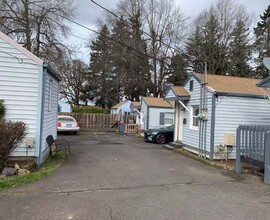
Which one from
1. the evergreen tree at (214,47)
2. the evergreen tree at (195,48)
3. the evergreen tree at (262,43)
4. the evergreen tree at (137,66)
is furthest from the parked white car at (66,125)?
the evergreen tree at (262,43)

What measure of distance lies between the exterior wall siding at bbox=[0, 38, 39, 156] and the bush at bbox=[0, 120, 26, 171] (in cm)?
81

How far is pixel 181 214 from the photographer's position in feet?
18.4

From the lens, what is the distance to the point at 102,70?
49.2 meters

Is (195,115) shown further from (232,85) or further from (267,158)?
(267,158)

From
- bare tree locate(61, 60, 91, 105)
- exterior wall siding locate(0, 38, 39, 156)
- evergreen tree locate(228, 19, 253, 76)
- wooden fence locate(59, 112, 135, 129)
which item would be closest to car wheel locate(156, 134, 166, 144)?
exterior wall siding locate(0, 38, 39, 156)

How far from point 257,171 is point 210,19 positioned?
30.2 m

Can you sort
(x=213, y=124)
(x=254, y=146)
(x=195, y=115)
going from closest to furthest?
(x=254, y=146) → (x=213, y=124) → (x=195, y=115)

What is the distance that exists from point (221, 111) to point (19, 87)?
26.7 ft

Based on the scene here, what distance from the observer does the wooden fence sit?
106 ft

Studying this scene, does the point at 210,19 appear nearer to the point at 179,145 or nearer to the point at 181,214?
the point at 179,145

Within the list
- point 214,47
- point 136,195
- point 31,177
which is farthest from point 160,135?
point 214,47

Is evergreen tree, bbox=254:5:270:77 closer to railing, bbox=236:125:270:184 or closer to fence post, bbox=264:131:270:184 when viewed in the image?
railing, bbox=236:125:270:184

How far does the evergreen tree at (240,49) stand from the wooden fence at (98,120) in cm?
1416

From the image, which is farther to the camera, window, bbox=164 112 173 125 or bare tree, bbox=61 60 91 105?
bare tree, bbox=61 60 91 105
